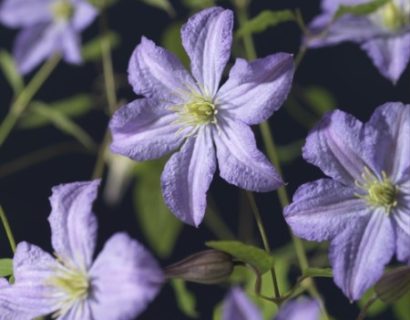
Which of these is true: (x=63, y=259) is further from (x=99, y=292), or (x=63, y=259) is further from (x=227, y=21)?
(x=227, y=21)

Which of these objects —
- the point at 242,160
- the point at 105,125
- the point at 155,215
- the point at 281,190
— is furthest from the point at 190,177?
the point at 105,125

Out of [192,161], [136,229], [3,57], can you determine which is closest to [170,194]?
[192,161]

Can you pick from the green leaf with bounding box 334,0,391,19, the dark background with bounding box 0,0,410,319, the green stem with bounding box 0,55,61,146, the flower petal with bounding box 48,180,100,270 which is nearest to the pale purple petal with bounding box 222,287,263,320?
the flower petal with bounding box 48,180,100,270

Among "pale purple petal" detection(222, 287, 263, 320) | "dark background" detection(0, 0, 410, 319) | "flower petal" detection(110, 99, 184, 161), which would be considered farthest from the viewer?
"dark background" detection(0, 0, 410, 319)

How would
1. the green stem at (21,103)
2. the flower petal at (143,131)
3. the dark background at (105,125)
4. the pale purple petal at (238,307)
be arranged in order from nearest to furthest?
the pale purple petal at (238,307)
the flower petal at (143,131)
the green stem at (21,103)
the dark background at (105,125)

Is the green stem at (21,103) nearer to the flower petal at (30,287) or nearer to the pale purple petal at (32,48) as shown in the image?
the pale purple petal at (32,48)

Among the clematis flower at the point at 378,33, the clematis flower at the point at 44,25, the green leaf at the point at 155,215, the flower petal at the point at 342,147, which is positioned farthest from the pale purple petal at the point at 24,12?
the flower petal at the point at 342,147

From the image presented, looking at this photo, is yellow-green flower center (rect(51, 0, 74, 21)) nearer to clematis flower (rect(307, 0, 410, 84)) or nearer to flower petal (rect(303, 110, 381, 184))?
clematis flower (rect(307, 0, 410, 84))

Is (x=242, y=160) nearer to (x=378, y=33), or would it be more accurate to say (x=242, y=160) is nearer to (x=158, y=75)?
(x=158, y=75)
